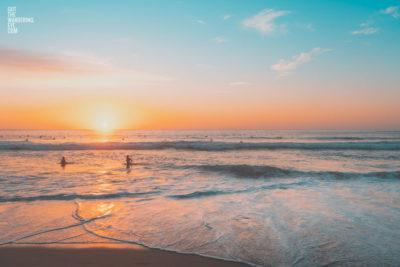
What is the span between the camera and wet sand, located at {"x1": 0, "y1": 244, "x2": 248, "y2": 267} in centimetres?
395

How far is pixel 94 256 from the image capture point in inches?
164

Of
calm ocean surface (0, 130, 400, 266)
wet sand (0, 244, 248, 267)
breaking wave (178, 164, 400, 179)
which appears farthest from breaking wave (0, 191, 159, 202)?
breaking wave (178, 164, 400, 179)

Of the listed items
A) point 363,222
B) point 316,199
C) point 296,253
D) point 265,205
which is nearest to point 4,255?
point 296,253

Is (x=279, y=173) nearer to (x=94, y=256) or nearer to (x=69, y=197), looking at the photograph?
(x=69, y=197)

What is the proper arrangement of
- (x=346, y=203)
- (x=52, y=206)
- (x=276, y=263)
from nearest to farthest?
1. (x=276, y=263)
2. (x=52, y=206)
3. (x=346, y=203)

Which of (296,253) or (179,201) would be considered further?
(179,201)

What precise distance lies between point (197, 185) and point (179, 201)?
2829mm

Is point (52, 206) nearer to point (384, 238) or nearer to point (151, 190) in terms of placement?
point (151, 190)

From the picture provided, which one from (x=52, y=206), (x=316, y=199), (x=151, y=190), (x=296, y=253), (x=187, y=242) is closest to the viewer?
(x=296, y=253)

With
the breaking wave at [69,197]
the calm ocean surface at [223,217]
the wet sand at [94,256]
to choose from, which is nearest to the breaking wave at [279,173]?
the calm ocean surface at [223,217]

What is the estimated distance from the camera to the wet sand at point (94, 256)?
3949 millimetres

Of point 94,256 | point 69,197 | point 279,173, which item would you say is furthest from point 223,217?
point 279,173

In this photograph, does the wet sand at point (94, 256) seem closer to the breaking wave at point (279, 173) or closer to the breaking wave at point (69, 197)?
the breaking wave at point (69, 197)

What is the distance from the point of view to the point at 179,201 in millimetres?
8188
